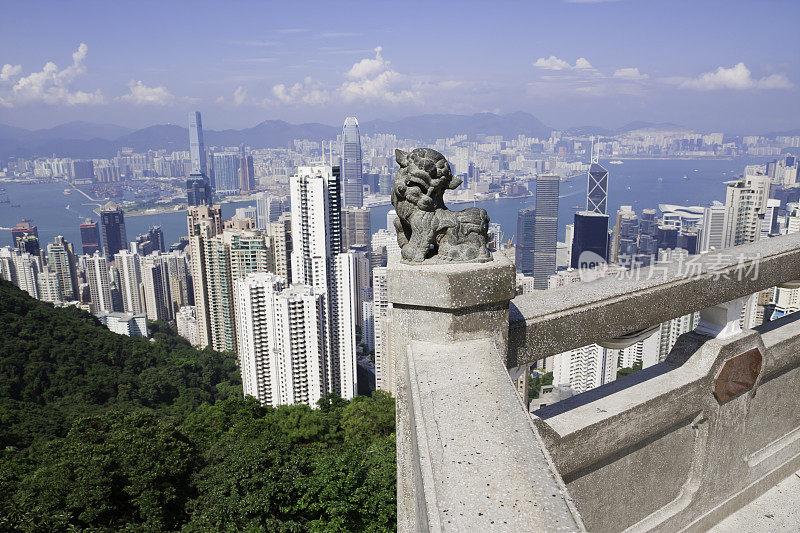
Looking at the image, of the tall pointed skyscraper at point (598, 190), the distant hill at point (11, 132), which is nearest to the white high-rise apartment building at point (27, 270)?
the tall pointed skyscraper at point (598, 190)

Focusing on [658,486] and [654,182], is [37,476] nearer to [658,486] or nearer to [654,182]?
[658,486]

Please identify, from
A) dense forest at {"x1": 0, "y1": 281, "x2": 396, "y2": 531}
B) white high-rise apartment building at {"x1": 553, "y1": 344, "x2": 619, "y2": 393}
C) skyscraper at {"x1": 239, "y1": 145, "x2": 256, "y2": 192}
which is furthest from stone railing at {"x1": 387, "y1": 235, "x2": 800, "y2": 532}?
skyscraper at {"x1": 239, "y1": 145, "x2": 256, "y2": 192}

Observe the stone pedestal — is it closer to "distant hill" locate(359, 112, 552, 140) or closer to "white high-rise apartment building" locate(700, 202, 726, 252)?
"white high-rise apartment building" locate(700, 202, 726, 252)

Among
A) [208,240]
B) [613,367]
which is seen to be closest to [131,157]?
[208,240]

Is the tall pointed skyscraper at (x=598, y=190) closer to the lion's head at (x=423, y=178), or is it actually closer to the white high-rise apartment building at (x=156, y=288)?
the white high-rise apartment building at (x=156, y=288)

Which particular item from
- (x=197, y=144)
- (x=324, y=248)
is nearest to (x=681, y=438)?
(x=324, y=248)
